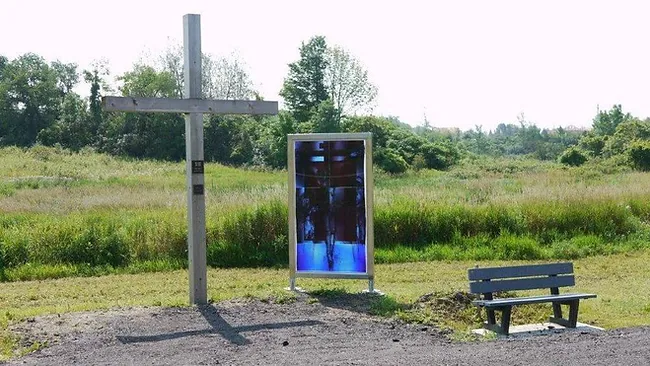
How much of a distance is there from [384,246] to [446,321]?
7303 mm

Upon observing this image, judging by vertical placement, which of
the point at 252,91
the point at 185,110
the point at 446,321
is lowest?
the point at 446,321

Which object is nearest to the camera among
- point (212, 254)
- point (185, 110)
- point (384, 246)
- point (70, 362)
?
point (70, 362)

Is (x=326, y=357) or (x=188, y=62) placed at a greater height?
(x=188, y=62)

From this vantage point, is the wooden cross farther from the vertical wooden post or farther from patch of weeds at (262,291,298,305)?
patch of weeds at (262,291,298,305)

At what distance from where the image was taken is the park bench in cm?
862

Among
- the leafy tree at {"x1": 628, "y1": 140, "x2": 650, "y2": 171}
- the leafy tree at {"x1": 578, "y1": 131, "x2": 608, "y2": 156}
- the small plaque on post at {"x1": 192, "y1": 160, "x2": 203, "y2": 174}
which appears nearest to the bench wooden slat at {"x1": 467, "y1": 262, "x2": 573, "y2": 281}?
the small plaque on post at {"x1": 192, "y1": 160, "x2": 203, "y2": 174}

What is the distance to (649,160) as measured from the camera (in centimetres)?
4319

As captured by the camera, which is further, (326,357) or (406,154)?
(406,154)

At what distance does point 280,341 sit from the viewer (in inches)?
315

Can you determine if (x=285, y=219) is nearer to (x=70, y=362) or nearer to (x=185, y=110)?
(x=185, y=110)

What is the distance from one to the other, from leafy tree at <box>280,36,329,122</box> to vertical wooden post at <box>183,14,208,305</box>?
49202mm

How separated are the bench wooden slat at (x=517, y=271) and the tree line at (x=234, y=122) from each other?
131 feet

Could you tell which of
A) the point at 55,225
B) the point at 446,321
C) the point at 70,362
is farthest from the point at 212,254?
the point at 70,362

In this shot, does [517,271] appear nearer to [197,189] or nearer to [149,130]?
[197,189]
